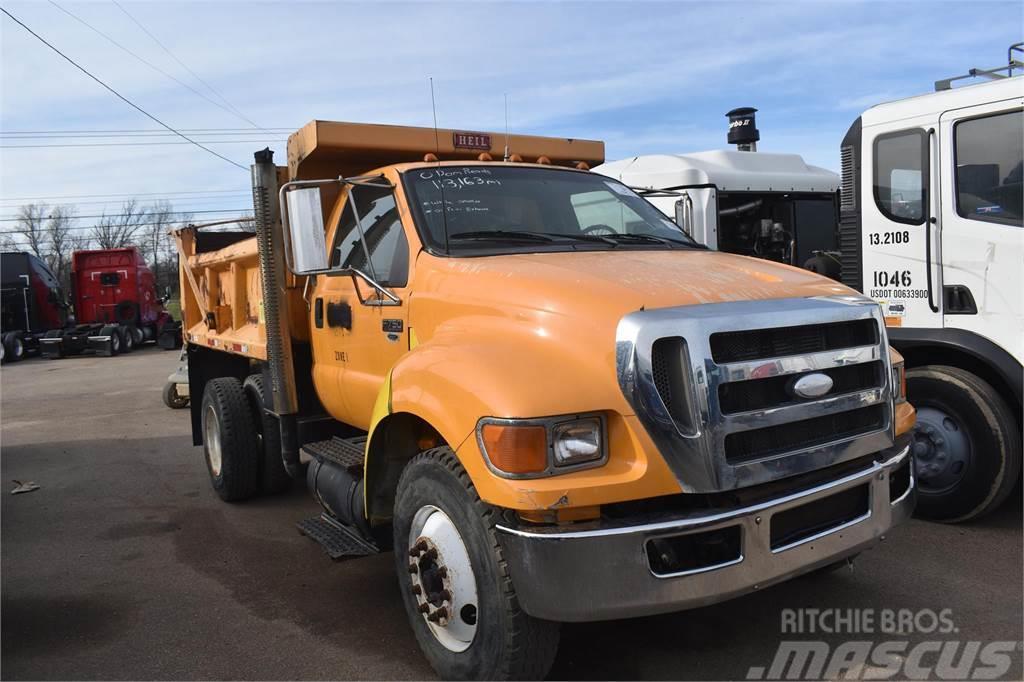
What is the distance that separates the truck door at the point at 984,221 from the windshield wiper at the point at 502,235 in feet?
9.06

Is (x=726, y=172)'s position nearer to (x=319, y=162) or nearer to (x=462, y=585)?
(x=319, y=162)

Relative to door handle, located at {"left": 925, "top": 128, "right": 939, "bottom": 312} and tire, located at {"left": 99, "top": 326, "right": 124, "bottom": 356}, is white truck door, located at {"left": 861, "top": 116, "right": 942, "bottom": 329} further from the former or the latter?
tire, located at {"left": 99, "top": 326, "right": 124, "bottom": 356}

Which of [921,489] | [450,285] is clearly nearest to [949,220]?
[921,489]

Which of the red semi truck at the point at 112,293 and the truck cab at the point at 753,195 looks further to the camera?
the red semi truck at the point at 112,293

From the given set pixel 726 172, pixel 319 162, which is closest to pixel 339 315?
pixel 319 162

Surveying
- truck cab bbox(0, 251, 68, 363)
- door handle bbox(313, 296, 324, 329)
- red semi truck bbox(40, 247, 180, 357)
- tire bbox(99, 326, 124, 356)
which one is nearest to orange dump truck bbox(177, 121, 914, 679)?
door handle bbox(313, 296, 324, 329)

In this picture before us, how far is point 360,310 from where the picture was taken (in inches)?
171

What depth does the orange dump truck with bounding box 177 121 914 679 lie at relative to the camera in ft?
8.96

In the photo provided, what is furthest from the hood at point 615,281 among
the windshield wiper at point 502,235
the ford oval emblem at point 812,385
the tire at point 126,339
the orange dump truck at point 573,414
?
the tire at point 126,339

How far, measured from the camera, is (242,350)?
19.8 ft

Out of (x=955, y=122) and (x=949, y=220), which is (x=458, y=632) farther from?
(x=955, y=122)

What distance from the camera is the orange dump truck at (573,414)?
2730 millimetres

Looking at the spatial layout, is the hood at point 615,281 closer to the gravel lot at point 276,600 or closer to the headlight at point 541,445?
the headlight at point 541,445

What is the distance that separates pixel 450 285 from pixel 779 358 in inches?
57.6
